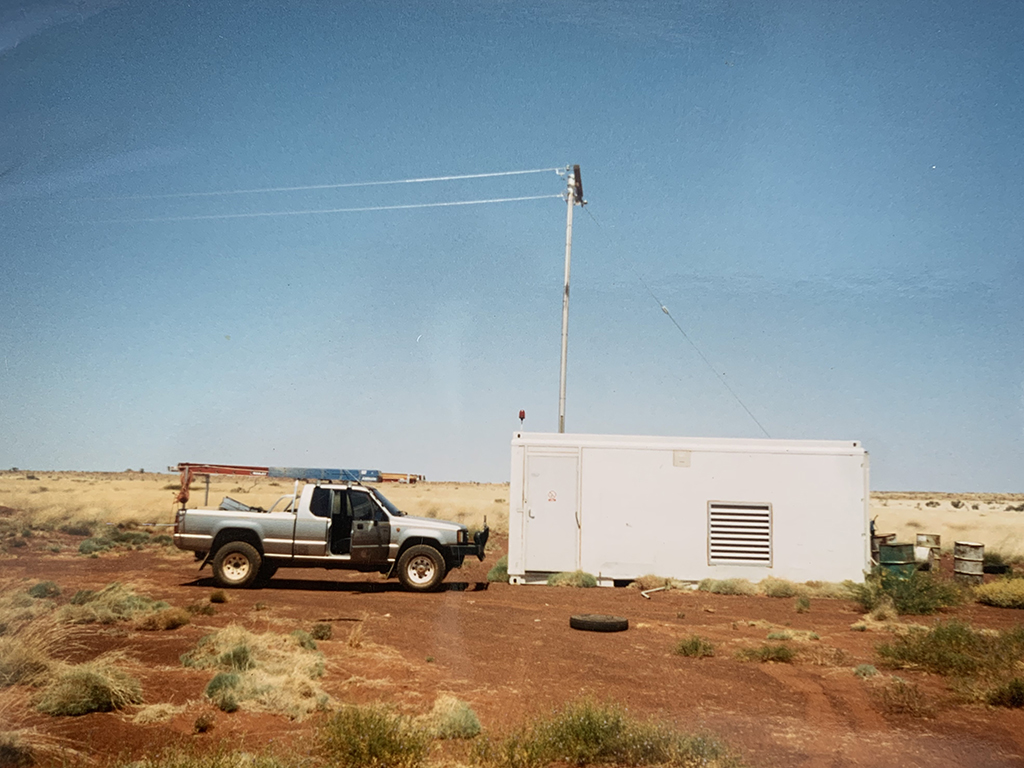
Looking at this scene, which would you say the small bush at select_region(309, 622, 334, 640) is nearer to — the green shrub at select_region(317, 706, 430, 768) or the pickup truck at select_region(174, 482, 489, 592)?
the pickup truck at select_region(174, 482, 489, 592)

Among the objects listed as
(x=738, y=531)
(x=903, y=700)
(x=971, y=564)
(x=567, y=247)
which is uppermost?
(x=567, y=247)

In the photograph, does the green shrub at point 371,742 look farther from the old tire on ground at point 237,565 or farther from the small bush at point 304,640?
the old tire on ground at point 237,565

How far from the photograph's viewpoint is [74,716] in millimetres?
6762

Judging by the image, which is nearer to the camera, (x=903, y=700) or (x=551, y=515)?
(x=903, y=700)

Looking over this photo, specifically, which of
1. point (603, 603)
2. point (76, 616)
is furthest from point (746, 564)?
point (76, 616)

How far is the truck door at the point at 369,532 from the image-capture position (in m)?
14.9

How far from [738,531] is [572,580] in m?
3.99

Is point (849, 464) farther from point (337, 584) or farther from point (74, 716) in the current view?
point (74, 716)

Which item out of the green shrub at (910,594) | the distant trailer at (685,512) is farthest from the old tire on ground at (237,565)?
the green shrub at (910,594)

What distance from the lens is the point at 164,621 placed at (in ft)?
35.3

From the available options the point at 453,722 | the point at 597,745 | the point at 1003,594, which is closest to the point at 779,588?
the point at 1003,594

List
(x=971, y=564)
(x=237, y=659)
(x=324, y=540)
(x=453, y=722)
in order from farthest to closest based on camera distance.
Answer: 1. (x=971, y=564)
2. (x=324, y=540)
3. (x=237, y=659)
4. (x=453, y=722)

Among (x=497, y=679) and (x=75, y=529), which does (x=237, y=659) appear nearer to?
(x=497, y=679)

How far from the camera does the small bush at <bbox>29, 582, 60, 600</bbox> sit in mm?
13133
